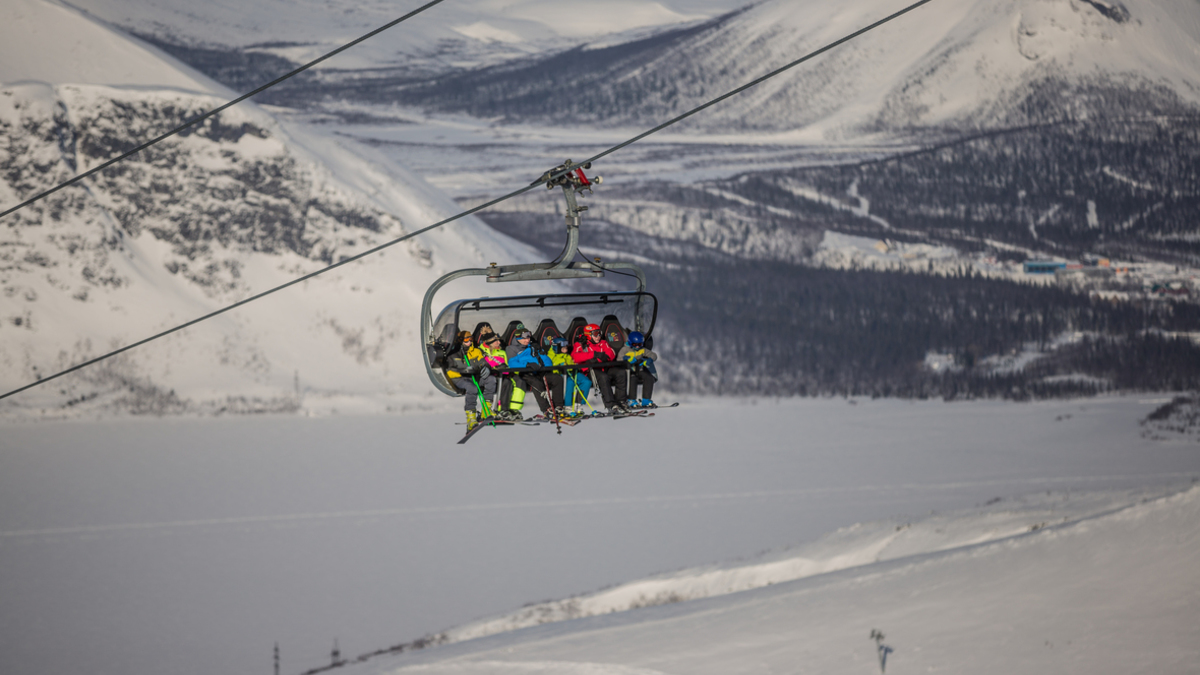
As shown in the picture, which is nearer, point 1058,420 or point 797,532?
point 797,532

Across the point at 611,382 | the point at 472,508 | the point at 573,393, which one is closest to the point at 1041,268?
the point at 472,508

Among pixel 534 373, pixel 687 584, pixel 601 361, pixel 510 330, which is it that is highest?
pixel 510 330

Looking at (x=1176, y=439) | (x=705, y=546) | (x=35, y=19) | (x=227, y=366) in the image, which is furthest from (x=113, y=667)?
(x=35, y=19)

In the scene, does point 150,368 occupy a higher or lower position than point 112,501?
higher

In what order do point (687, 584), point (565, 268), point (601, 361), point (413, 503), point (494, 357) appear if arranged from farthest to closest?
1. point (413, 503)
2. point (687, 584)
3. point (601, 361)
4. point (494, 357)
5. point (565, 268)

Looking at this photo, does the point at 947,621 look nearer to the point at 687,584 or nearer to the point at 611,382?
the point at 687,584

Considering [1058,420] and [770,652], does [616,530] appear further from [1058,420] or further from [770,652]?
[1058,420]

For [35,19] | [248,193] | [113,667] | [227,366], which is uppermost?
[35,19]
